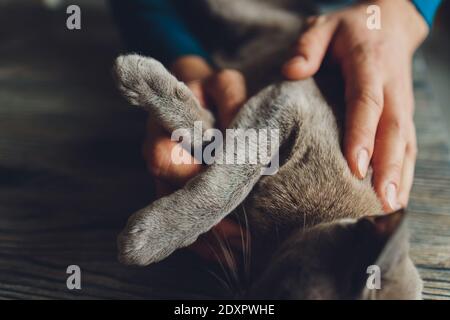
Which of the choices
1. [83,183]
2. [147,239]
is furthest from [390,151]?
[83,183]

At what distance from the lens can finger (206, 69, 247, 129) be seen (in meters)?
0.91

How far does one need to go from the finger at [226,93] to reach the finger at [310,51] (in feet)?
0.35

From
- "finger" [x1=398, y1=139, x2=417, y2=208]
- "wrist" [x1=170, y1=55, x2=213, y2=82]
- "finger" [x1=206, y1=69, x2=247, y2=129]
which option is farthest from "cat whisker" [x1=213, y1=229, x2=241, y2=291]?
"wrist" [x1=170, y1=55, x2=213, y2=82]

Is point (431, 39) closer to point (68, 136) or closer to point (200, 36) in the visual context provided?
point (200, 36)

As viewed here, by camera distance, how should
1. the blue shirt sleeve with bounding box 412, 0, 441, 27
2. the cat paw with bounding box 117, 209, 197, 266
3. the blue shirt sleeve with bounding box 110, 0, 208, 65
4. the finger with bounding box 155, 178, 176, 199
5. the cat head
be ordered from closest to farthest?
1. the cat head
2. the cat paw with bounding box 117, 209, 197, 266
3. the finger with bounding box 155, 178, 176, 199
4. the blue shirt sleeve with bounding box 412, 0, 441, 27
5. the blue shirt sleeve with bounding box 110, 0, 208, 65

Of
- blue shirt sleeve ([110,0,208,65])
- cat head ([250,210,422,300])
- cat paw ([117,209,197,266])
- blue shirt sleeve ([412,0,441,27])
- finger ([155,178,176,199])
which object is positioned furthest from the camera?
blue shirt sleeve ([110,0,208,65])

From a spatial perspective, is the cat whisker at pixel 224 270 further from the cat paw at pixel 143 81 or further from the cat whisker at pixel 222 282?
the cat paw at pixel 143 81

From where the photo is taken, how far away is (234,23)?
49.9 inches

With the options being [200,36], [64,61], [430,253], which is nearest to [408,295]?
[430,253]

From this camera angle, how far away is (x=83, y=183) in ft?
3.33

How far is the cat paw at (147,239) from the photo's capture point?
717 mm

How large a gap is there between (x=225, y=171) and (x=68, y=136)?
0.58 m

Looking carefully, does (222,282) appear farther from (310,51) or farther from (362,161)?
(310,51)

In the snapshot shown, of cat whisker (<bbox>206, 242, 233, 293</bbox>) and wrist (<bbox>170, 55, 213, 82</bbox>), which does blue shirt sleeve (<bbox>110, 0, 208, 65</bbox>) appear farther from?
cat whisker (<bbox>206, 242, 233, 293</bbox>)
